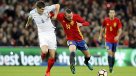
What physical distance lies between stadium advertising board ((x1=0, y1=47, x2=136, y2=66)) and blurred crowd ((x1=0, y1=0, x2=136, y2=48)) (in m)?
0.98

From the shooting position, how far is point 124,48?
26766 mm

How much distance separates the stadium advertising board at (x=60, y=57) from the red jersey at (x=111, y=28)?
224 inches

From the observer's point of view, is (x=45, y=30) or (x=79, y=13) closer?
(x=45, y=30)

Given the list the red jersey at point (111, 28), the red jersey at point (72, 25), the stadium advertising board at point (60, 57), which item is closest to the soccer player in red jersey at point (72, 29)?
the red jersey at point (72, 25)

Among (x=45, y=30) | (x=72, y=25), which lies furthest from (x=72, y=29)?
(x=45, y=30)

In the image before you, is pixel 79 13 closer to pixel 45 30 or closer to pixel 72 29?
pixel 72 29

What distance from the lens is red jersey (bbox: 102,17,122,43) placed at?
20594 mm

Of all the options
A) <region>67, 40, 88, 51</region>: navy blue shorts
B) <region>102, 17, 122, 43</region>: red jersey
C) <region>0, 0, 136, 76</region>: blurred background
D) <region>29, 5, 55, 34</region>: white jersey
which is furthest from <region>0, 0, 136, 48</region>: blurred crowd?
<region>29, 5, 55, 34</region>: white jersey

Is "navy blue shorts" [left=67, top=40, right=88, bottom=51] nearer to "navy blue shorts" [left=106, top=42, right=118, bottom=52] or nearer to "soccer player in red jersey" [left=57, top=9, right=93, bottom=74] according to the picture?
"soccer player in red jersey" [left=57, top=9, right=93, bottom=74]

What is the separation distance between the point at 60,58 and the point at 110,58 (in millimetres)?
5882

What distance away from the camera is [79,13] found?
29547 mm

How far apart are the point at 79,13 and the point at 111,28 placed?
8908 mm

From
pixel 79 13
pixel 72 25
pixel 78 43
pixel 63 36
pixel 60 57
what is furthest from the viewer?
pixel 79 13

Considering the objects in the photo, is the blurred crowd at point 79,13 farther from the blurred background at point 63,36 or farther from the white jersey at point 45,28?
the white jersey at point 45,28
